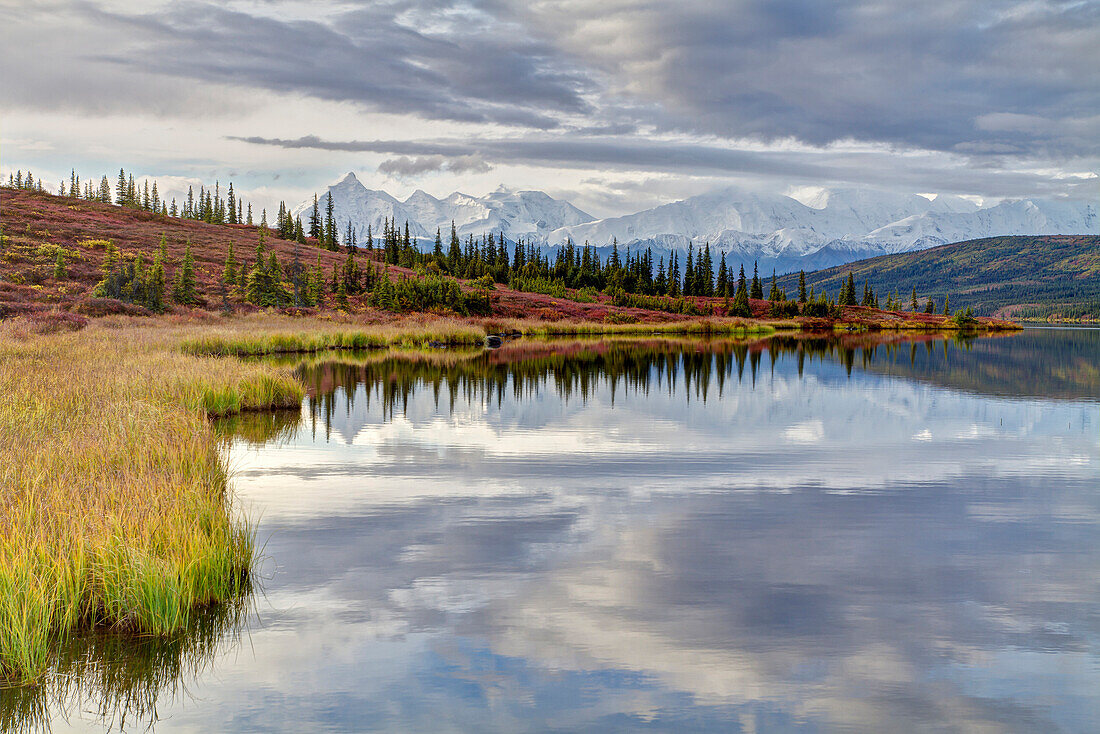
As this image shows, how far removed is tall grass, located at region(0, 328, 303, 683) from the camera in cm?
771

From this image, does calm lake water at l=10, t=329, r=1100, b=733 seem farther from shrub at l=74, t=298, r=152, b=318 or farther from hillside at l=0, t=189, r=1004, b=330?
shrub at l=74, t=298, r=152, b=318

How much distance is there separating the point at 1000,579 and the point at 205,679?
9.93m

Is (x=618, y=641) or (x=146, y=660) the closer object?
(x=146, y=660)

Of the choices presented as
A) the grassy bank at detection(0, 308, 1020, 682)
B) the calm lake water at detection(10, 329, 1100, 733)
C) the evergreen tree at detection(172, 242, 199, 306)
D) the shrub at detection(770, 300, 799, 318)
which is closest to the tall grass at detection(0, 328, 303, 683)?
the grassy bank at detection(0, 308, 1020, 682)

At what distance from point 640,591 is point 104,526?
6290 mm

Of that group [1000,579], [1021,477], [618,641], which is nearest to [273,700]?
[618,641]

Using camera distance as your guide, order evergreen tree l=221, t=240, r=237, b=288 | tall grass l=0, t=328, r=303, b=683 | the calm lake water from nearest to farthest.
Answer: the calm lake water → tall grass l=0, t=328, r=303, b=683 → evergreen tree l=221, t=240, r=237, b=288

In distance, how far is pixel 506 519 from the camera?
534 inches

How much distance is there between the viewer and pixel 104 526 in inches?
341

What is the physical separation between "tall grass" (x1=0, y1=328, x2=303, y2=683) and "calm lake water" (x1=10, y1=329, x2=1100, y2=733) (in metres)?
0.52

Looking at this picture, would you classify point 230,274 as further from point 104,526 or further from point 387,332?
point 104,526

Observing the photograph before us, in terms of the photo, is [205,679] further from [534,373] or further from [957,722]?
[534,373]

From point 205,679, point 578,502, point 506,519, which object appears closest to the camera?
point 205,679

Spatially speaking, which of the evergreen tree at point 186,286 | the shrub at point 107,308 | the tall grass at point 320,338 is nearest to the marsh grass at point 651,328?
the tall grass at point 320,338
